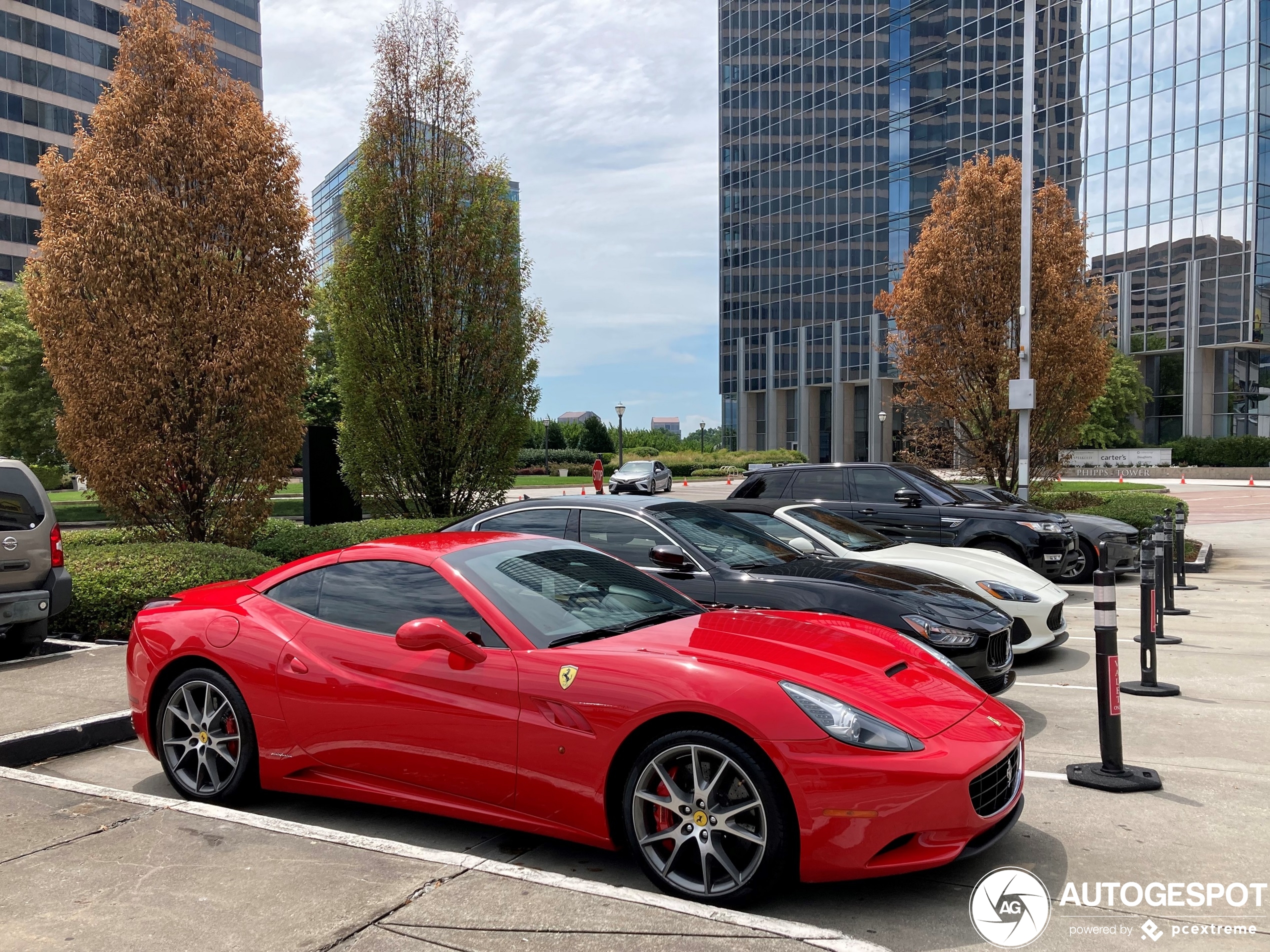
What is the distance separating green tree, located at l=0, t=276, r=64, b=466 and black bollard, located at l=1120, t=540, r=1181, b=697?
30.8m

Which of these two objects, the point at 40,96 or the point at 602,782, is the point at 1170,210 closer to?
the point at 602,782

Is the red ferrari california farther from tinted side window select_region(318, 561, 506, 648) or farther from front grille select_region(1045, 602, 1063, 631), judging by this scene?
front grille select_region(1045, 602, 1063, 631)

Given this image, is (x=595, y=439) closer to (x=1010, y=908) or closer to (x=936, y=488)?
(x=936, y=488)

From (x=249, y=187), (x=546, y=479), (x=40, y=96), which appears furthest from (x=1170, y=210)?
(x=40, y=96)

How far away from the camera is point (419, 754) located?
412 centimetres

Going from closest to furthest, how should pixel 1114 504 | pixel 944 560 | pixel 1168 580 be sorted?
pixel 944 560
pixel 1168 580
pixel 1114 504

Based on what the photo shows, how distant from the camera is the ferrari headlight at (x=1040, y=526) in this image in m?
11.5

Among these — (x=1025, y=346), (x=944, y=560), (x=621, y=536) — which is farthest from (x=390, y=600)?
(x=1025, y=346)

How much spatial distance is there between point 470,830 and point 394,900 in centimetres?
98

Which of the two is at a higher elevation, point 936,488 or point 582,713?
point 936,488

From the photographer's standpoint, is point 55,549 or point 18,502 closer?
point 18,502

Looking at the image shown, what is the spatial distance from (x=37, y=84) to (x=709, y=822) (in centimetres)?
7420

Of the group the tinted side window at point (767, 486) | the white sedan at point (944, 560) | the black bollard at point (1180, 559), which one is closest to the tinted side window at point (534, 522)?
the white sedan at point (944, 560)

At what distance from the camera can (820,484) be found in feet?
41.1
